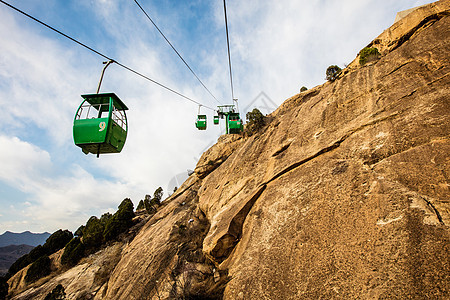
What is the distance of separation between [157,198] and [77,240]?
11.3 metres

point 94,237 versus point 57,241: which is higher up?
point 57,241

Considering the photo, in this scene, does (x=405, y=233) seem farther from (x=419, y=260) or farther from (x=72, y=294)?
(x=72, y=294)

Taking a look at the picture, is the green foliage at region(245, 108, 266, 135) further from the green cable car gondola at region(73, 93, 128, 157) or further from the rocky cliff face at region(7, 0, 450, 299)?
the green cable car gondola at region(73, 93, 128, 157)

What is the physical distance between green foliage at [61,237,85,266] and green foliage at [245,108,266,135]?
25379mm

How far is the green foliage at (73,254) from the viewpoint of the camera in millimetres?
23734

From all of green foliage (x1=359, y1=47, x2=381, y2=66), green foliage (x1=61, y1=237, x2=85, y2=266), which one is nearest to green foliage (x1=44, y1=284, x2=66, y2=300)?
green foliage (x1=61, y1=237, x2=85, y2=266)

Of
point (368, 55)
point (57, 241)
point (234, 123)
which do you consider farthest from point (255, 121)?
point (57, 241)

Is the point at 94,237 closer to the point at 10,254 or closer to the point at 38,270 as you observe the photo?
the point at 38,270

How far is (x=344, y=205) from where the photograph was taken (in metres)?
6.46

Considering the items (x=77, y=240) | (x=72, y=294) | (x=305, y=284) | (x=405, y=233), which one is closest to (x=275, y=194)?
(x=305, y=284)

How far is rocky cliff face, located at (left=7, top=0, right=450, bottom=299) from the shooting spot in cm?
477

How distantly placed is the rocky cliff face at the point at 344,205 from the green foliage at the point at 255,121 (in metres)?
5.00

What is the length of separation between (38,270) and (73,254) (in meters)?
5.18

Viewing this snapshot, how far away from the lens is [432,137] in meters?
6.24
